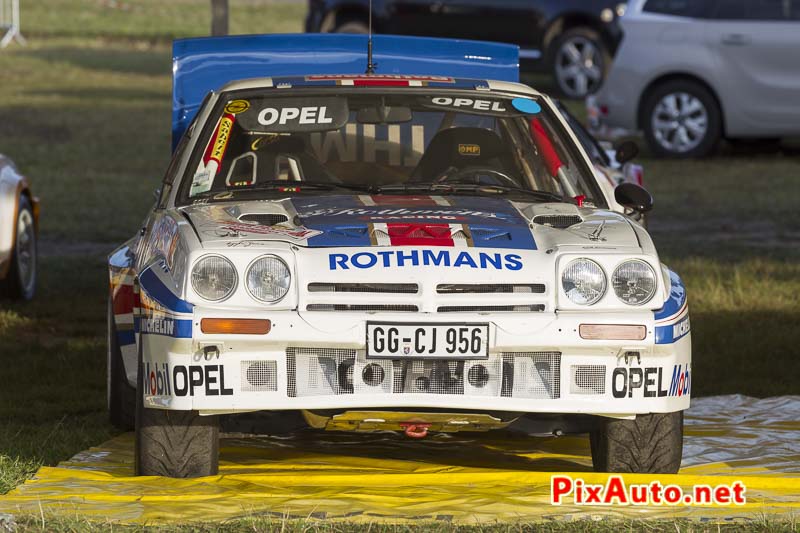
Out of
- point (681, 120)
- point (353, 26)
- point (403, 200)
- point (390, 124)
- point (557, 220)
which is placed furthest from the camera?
point (353, 26)

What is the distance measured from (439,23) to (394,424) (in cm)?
1919

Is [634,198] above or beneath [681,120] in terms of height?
above

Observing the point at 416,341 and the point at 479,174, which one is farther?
the point at 479,174

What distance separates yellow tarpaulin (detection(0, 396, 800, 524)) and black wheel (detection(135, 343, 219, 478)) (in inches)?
2.2

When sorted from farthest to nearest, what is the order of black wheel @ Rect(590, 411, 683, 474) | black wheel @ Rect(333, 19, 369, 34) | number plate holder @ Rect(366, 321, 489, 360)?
black wheel @ Rect(333, 19, 369, 34) → black wheel @ Rect(590, 411, 683, 474) → number plate holder @ Rect(366, 321, 489, 360)

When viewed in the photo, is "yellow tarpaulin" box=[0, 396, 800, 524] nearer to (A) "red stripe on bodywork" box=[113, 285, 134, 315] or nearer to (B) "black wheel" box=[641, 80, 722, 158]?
(A) "red stripe on bodywork" box=[113, 285, 134, 315]

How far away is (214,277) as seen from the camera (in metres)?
5.35

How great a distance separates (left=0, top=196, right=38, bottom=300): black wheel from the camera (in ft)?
33.3

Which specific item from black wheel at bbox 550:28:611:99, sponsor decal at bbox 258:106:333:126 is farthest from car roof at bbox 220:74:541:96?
black wheel at bbox 550:28:611:99

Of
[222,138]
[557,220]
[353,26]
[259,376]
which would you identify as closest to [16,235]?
[222,138]

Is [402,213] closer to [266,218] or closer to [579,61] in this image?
[266,218]

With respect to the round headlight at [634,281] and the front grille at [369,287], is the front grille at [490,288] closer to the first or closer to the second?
the front grille at [369,287]

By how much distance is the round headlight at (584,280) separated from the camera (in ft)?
17.6

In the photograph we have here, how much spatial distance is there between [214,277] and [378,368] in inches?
24.0
